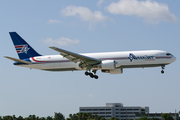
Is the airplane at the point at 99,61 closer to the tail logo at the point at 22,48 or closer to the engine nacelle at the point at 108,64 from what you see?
the engine nacelle at the point at 108,64

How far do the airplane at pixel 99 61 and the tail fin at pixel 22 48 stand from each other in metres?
1.47

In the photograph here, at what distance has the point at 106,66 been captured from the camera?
54.1m

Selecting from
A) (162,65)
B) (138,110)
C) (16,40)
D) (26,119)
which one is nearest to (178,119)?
(138,110)

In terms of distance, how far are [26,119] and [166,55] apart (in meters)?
71.9

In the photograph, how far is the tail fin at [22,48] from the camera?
203 feet

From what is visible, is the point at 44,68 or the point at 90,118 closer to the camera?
the point at 44,68

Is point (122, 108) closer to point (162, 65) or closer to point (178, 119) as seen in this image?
point (178, 119)

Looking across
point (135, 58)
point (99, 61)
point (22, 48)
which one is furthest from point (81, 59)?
point (22, 48)

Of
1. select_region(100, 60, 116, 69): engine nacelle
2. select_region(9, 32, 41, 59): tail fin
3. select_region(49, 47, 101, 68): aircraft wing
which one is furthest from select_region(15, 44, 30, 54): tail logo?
select_region(100, 60, 116, 69): engine nacelle

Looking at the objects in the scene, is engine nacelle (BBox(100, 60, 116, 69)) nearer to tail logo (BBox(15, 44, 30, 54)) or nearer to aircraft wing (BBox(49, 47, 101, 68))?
aircraft wing (BBox(49, 47, 101, 68))

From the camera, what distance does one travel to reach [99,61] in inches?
2159

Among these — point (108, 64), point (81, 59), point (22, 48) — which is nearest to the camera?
point (108, 64)

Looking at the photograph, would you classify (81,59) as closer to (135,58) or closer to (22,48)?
(135,58)

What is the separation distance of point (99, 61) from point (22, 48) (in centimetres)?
1809
